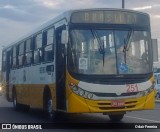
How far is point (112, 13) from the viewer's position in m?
15.1

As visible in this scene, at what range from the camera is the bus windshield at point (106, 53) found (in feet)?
46.8

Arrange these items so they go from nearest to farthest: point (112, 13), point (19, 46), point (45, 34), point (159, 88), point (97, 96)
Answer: point (97, 96) < point (112, 13) < point (45, 34) < point (19, 46) < point (159, 88)

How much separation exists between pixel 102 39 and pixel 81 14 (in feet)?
3.54

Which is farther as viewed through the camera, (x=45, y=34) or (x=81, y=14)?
(x=45, y=34)

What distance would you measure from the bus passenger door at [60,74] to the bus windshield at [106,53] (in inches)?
27.1

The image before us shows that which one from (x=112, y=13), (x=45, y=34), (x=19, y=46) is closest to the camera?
(x=112, y=13)

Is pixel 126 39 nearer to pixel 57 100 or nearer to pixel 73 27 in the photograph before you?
pixel 73 27

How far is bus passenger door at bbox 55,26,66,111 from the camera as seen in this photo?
14836 mm

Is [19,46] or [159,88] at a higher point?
[19,46]

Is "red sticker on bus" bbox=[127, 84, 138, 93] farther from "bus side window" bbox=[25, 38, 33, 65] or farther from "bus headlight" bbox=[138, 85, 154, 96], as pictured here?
"bus side window" bbox=[25, 38, 33, 65]

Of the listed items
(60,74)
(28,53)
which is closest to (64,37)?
(60,74)

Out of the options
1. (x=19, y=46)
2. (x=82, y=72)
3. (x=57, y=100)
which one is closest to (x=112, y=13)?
(x=82, y=72)

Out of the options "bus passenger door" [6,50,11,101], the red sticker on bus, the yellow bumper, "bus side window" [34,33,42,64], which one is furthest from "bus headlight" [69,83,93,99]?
"bus passenger door" [6,50,11,101]

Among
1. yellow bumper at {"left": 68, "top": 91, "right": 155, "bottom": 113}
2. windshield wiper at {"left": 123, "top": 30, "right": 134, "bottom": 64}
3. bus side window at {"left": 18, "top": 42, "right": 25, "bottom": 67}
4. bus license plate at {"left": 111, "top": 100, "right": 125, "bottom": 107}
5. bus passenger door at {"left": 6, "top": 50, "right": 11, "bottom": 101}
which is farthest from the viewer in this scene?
bus passenger door at {"left": 6, "top": 50, "right": 11, "bottom": 101}
